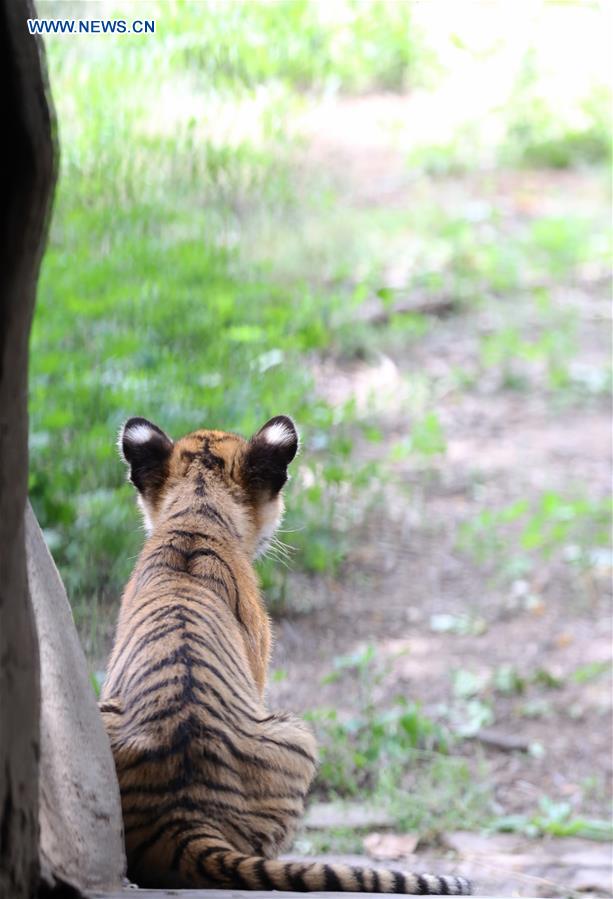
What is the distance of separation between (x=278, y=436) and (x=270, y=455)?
0.06m

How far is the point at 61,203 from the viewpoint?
6.62m

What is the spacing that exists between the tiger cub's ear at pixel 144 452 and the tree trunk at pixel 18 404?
1.58 metres

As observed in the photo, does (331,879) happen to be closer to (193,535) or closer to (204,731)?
(204,731)

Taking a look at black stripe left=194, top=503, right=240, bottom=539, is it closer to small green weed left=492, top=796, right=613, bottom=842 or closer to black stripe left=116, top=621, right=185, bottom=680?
black stripe left=116, top=621, right=185, bottom=680

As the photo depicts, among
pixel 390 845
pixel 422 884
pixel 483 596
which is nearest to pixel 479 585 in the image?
pixel 483 596

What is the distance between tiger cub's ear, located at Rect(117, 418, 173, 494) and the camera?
3.90 metres

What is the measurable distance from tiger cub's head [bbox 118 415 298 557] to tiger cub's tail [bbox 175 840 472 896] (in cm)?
119

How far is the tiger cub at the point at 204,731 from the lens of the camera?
9.37 ft

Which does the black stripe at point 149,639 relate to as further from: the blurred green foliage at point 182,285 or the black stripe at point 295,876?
the blurred green foliage at point 182,285

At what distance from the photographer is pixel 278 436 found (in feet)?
12.8

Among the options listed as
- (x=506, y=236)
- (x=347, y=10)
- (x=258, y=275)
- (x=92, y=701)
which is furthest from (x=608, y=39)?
(x=92, y=701)

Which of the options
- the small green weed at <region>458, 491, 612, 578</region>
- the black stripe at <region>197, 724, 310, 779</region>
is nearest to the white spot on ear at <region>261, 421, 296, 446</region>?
the black stripe at <region>197, 724, 310, 779</region>

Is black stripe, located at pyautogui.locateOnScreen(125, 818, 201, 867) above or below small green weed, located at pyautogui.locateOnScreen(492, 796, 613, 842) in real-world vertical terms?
above

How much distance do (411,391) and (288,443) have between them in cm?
488
